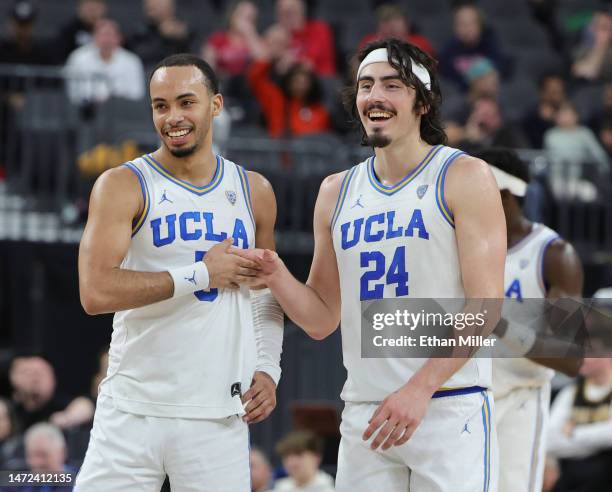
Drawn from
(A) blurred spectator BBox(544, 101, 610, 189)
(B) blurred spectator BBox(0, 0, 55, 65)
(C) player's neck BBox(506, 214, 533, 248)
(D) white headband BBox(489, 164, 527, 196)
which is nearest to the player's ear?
(D) white headband BBox(489, 164, 527, 196)

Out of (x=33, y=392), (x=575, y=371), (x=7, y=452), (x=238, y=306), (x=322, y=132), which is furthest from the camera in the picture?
(x=322, y=132)

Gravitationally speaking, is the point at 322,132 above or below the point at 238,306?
above

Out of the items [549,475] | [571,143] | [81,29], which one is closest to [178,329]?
[549,475]

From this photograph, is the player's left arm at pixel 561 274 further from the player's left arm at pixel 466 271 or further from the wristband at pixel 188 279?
the wristband at pixel 188 279

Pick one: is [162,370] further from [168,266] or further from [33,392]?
[33,392]

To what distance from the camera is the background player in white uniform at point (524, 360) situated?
6.52 metres

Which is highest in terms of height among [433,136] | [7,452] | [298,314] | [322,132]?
[322,132]

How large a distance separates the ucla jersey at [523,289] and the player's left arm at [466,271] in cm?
132

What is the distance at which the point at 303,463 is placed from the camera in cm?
948

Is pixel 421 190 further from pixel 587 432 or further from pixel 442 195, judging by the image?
pixel 587 432

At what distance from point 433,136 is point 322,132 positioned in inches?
299

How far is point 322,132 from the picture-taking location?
43.6 ft

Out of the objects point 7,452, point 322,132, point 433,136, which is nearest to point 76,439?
point 7,452

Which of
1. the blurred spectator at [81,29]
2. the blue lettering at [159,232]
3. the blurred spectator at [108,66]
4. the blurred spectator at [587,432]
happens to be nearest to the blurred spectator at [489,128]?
the blurred spectator at [587,432]
